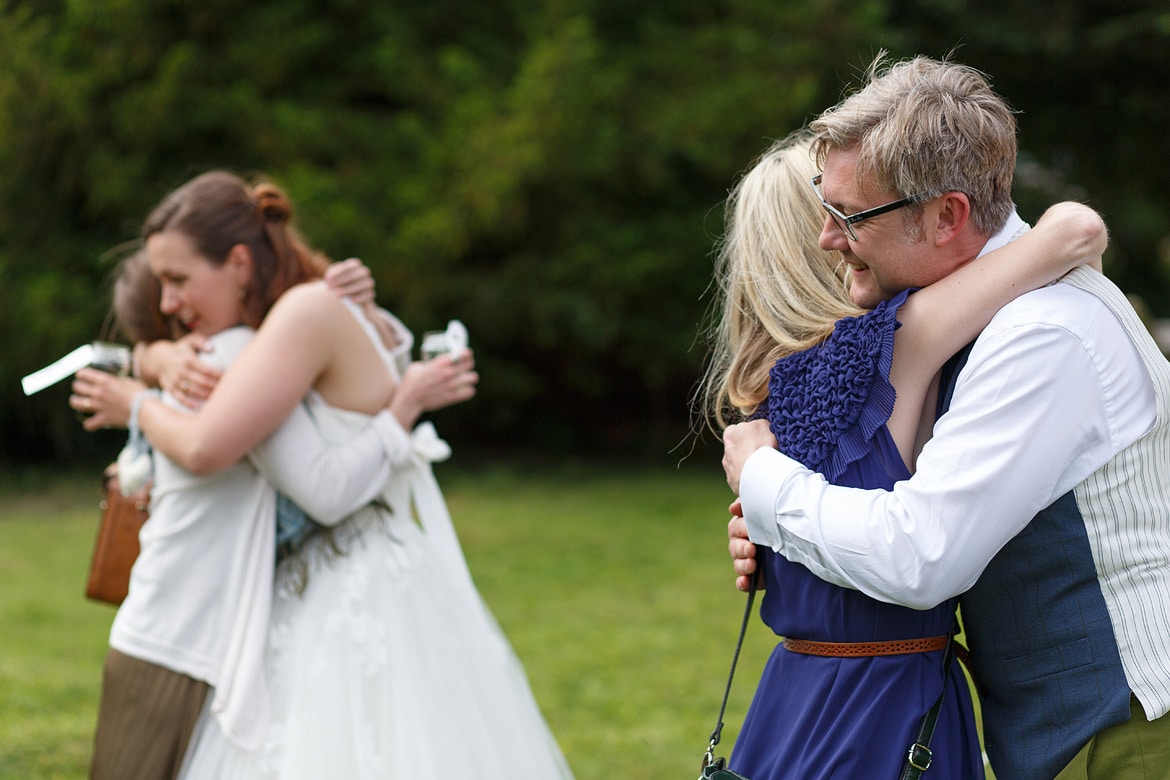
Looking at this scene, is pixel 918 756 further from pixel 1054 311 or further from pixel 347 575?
pixel 347 575

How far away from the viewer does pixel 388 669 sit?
3.15 m

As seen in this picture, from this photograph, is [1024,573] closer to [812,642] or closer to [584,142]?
[812,642]

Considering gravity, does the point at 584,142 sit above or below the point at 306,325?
below

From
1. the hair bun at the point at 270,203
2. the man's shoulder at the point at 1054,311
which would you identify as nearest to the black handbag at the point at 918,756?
the man's shoulder at the point at 1054,311

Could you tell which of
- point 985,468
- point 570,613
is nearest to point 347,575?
point 985,468

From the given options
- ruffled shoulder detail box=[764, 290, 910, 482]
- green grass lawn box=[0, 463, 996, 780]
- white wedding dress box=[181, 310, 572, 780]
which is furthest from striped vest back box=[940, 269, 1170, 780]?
green grass lawn box=[0, 463, 996, 780]

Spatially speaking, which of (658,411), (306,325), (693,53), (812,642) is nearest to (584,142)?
(693,53)

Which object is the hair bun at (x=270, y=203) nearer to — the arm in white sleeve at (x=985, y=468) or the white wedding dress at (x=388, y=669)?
the white wedding dress at (x=388, y=669)

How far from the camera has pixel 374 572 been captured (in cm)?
322

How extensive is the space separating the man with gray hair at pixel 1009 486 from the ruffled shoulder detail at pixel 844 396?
0.07 m

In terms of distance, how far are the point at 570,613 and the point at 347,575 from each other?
487 cm

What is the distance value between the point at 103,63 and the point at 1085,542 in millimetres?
12130

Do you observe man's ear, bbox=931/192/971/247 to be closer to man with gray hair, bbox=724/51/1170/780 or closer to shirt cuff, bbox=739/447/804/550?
man with gray hair, bbox=724/51/1170/780

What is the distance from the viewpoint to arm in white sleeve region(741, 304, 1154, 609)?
174cm
